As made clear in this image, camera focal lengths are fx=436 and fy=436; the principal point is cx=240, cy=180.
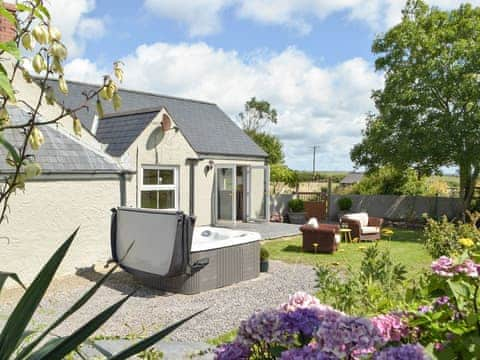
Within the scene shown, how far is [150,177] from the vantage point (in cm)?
1358

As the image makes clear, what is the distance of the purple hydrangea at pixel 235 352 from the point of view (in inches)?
68.2

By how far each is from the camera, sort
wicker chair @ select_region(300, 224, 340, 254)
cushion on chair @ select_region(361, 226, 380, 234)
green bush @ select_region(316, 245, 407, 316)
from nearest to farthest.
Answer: green bush @ select_region(316, 245, 407, 316), wicker chair @ select_region(300, 224, 340, 254), cushion on chair @ select_region(361, 226, 380, 234)

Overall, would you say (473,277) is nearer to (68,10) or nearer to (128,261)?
(68,10)

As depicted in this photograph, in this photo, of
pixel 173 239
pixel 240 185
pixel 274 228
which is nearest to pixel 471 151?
pixel 274 228

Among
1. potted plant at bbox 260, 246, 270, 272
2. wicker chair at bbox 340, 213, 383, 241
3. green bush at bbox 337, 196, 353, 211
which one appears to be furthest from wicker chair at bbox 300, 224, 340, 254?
green bush at bbox 337, 196, 353, 211

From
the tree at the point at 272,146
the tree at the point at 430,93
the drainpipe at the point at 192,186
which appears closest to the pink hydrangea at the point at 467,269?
the drainpipe at the point at 192,186

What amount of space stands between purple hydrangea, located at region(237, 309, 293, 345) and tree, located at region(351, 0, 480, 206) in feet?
51.8

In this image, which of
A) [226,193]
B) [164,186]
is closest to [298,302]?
[164,186]

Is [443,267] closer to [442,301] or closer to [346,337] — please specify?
[442,301]

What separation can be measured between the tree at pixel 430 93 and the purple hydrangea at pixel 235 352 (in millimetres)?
15888

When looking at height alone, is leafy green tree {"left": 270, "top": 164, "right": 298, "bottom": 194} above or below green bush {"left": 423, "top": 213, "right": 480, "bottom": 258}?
above

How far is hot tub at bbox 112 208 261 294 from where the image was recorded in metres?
7.60

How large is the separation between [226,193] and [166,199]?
149 inches

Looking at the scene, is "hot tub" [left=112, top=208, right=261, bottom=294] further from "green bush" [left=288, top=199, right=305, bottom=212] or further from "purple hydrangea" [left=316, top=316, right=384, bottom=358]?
"green bush" [left=288, top=199, right=305, bottom=212]
